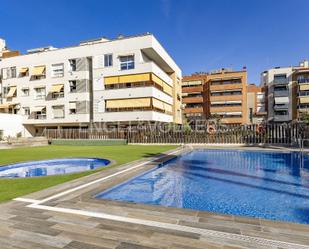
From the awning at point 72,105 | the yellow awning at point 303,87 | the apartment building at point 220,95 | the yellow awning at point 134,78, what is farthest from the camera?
the apartment building at point 220,95

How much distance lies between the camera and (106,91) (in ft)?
97.9

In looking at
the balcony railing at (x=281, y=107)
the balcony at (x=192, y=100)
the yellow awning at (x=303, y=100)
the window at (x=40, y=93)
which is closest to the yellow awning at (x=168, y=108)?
the window at (x=40, y=93)

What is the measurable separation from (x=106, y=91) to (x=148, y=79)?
6.28 meters

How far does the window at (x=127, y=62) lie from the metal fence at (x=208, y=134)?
8.19 metres

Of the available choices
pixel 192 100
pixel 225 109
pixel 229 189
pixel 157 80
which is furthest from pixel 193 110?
pixel 229 189

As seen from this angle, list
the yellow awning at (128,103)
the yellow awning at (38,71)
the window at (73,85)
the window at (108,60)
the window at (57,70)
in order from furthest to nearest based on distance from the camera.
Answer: the yellow awning at (38,71), the window at (57,70), the window at (73,85), the window at (108,60), the yellow awning at (128,103)

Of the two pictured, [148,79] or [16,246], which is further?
[148,79]

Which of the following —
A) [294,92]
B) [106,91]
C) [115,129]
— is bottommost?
[115,129]

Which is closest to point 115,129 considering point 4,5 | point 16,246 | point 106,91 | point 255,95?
point 106,91

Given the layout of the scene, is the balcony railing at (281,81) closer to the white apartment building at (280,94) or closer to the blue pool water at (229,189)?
the white apartment building at (280,94)

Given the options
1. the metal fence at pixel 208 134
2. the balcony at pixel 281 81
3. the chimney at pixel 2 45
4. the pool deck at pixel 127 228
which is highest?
the chimney at pixel 2 45

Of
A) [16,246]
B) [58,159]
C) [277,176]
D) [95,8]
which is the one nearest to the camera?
[16,246]

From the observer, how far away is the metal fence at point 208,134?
2331cm

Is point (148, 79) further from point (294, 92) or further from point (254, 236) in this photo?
point (294, 92)
